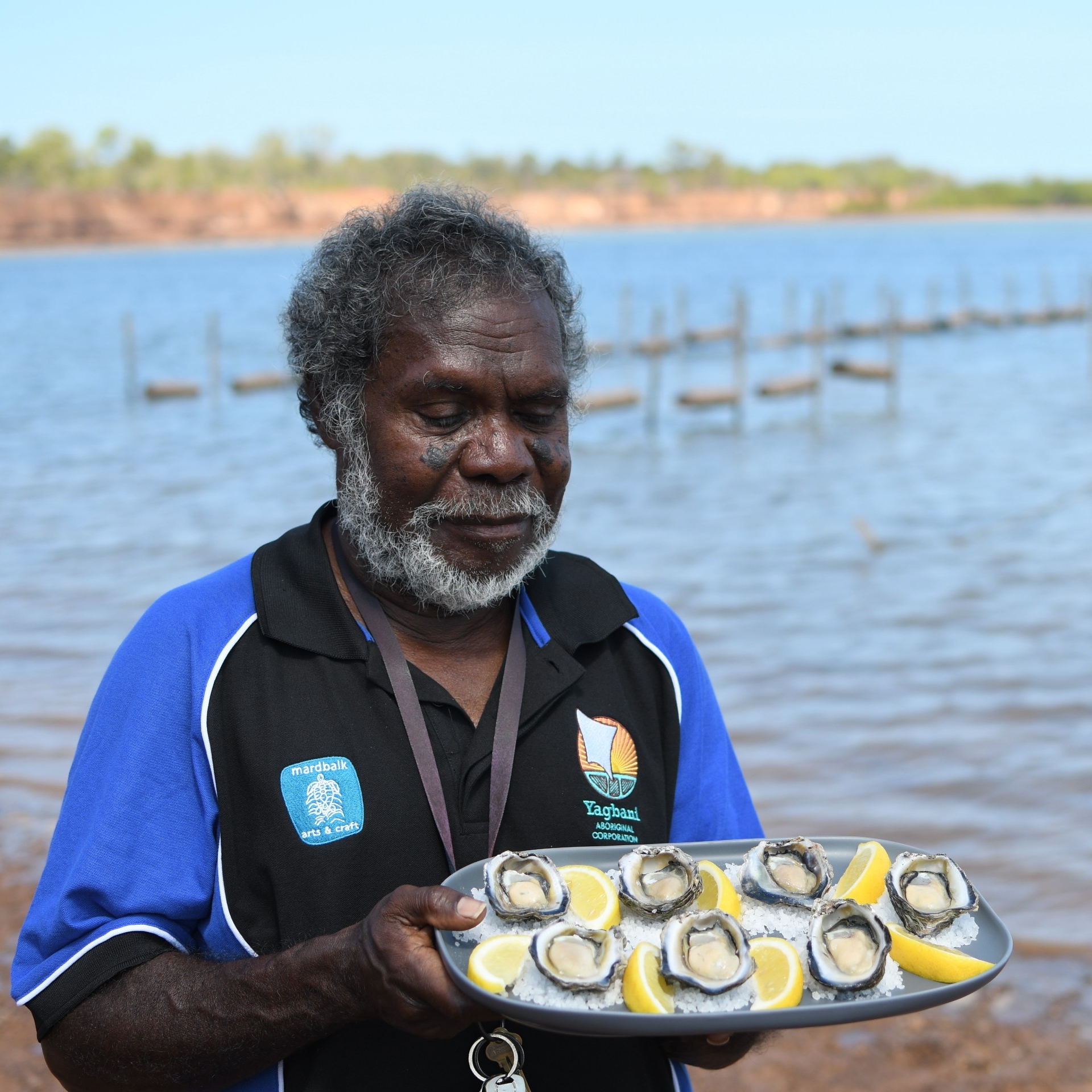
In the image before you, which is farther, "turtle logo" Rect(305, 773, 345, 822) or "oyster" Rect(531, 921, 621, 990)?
"turtle logo" Rect(305, 773, 345, 822)

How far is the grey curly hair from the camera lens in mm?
1956

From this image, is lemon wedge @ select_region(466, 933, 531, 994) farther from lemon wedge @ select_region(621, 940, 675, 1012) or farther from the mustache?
the mustache

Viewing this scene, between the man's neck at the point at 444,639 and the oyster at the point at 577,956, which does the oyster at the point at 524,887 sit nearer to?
the oyster at the point at 577,956

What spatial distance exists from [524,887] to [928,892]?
1.97ft

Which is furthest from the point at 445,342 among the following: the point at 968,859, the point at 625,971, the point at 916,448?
the point at 916,448

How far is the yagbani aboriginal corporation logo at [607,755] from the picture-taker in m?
1.95

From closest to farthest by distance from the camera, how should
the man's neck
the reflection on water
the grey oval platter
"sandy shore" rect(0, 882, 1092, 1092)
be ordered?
the grey oval platter < the man's neck < "sandy shore" rect(0, 882, 1092, 1092) < the reflection on water

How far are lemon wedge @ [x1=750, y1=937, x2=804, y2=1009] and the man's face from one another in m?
0.73

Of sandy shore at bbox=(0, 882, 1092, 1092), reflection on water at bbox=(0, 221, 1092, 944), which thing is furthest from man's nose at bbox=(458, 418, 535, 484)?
reflection on water at bbox=(0, 221, 1092, 944)

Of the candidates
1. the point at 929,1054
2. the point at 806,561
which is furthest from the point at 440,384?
the point at 806,561

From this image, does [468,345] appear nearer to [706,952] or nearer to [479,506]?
[479,506]

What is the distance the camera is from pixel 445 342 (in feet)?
→ 6.32

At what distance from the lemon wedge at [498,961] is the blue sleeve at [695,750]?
55cm

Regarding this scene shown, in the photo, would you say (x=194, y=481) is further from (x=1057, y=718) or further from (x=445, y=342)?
(x=445, y=342)
